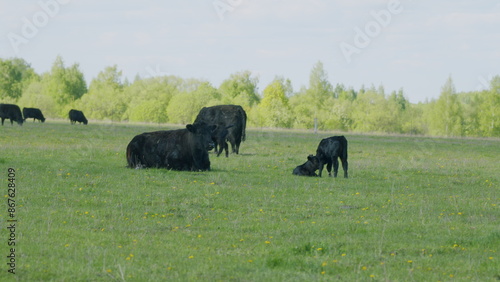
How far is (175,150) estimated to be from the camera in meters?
19.8

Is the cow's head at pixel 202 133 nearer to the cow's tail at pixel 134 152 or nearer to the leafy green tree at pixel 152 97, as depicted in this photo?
the cow's tail at pixel 134 152

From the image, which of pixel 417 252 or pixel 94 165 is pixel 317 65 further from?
pixel 417 252

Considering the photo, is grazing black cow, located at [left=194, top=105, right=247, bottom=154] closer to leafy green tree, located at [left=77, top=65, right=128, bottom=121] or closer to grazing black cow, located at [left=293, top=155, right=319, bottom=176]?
grazing black cow, located at [left=293, top=155, right=319, bottom=176]

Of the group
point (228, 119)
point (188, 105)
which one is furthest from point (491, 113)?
point (228, 119)

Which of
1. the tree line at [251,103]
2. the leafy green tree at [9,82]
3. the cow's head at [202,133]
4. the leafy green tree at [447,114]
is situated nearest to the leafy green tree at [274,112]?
the tree line at [251,103]

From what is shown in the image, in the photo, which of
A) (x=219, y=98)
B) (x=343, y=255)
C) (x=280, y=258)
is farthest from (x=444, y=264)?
(x=219, y=98)

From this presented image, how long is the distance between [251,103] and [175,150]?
10706 centimetres

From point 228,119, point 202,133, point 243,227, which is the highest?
point 228,119

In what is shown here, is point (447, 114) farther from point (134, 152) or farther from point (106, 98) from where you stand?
point (134, 152)

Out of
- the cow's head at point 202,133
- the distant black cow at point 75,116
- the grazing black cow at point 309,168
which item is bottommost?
the grazing black cow at point 309,168

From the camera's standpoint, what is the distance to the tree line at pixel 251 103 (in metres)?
111

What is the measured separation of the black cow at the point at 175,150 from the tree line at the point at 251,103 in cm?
8496

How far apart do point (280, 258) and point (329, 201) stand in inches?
226

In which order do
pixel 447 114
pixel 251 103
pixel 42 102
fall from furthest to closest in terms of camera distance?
pixel 251 103, pixel 42 102, pixel 447 114
